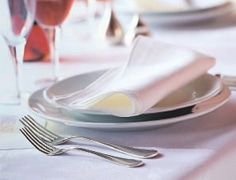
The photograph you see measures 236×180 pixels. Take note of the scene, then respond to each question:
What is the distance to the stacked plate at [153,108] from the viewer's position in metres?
0.74

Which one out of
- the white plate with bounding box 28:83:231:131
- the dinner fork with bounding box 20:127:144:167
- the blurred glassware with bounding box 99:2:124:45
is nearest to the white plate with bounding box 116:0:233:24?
the blurred glassware with bounding box 99:2:124:45

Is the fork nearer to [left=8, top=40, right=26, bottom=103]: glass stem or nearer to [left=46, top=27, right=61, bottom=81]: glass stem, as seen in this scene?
[left=8, top=40, right=26, bottom=103]: glass stem

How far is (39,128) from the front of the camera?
762mm

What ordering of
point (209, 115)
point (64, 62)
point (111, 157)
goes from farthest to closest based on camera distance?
1. point (64, 62)
2. point (209, 115)
3. point (111, 157)

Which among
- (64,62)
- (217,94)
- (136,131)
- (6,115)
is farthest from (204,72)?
(64,62)

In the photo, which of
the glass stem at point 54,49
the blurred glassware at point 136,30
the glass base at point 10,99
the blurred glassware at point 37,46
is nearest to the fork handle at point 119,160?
the glass base at point 10,99

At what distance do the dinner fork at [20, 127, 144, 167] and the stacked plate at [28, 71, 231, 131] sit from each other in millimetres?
40

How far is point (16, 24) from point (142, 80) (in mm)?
249

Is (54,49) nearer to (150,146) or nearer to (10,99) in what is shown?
(10,99)

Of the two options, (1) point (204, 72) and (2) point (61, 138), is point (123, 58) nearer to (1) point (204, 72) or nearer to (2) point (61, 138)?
(1) point (204, 72)

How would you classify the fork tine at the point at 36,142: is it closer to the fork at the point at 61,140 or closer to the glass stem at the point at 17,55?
the fork at the point at 61,140

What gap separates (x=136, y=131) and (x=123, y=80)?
0.32 feet

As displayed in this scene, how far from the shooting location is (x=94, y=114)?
768mm

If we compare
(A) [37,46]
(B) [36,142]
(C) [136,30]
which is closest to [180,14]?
(C) [136,30]
